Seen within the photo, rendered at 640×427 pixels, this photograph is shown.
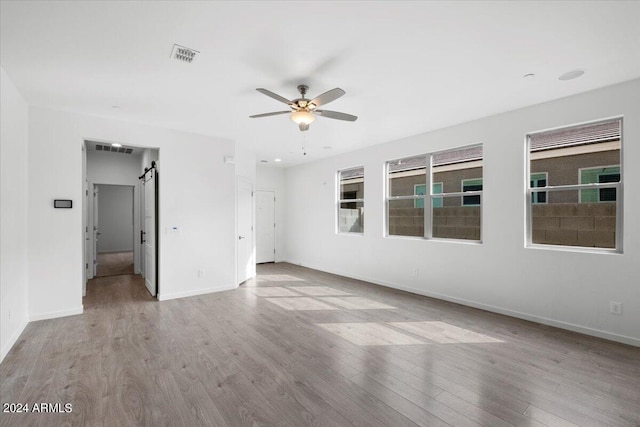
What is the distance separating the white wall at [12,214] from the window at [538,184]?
6.11 metres

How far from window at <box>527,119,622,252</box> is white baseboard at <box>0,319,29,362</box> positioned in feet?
20.0

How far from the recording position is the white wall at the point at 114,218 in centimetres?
1082

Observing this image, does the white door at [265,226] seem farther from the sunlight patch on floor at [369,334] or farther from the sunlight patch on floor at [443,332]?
the sunlight patch on floor at [443,332]

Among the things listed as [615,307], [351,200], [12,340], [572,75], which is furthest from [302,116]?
[615,307]

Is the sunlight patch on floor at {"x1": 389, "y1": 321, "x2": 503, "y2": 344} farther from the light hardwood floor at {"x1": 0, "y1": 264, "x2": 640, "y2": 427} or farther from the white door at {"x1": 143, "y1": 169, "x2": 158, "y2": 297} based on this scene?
the white door at {"x1": 143, "y1": 169, "x2": 158, "y2": 297}

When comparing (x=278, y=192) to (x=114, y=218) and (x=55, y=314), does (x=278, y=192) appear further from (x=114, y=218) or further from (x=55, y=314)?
(x=114, y=218)

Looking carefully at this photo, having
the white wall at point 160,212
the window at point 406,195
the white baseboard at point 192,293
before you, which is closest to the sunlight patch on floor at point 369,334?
the window at point 406,195

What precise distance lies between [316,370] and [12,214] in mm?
3680

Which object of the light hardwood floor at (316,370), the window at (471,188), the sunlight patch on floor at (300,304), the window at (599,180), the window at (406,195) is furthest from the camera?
the window at (406,195)

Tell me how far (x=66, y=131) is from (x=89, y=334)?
276 centimetres

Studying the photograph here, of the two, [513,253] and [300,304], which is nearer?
[513,253]

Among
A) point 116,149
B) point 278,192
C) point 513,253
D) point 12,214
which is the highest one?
point 116,149

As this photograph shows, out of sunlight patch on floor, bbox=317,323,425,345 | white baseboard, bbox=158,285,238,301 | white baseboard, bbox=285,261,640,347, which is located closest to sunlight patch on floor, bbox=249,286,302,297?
white baseboard, bbox=158,285,238,301

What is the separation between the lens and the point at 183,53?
103 inches
